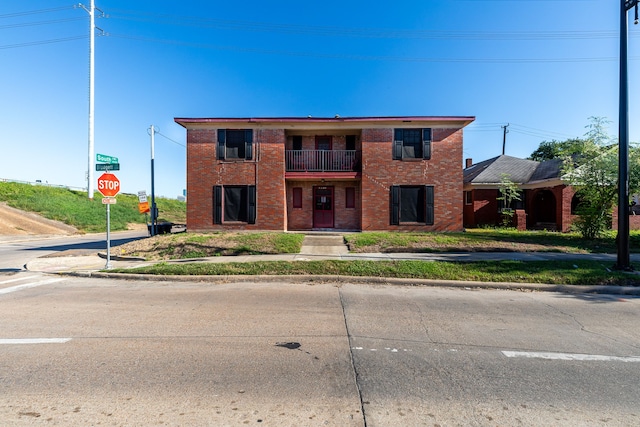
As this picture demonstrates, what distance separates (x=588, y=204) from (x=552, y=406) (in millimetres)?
16347

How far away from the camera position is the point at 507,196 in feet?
70.3

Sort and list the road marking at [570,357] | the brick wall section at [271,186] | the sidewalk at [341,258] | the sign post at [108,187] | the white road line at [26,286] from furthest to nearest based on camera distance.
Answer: the brick wall section at [271,186]
the sign post at [108,187]
the sidewalk at [341,258]
the white road line at [26,286]
the road marking at [570,357]

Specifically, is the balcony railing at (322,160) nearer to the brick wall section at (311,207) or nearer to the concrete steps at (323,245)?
the brick wall section at (311,207)

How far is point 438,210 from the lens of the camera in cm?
1658

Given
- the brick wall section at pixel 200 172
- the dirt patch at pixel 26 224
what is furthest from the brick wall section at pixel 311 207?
the dirt patch at pixel 26 224

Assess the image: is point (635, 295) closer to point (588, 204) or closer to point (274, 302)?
point (274, 302)

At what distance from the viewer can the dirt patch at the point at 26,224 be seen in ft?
76.3

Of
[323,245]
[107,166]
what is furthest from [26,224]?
[323,245]

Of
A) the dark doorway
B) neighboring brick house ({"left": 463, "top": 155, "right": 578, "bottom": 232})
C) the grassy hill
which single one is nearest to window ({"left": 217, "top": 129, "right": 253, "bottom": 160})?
the grassy hill

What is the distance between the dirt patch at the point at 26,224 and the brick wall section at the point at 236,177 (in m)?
15.9

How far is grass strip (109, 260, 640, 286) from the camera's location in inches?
310

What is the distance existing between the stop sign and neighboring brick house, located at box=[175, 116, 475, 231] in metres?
6.30

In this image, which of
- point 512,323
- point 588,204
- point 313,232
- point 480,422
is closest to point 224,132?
point 313,232

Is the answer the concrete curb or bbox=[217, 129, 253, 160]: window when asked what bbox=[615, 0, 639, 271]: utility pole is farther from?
bbox=[217, 129, 253, 160]: window
